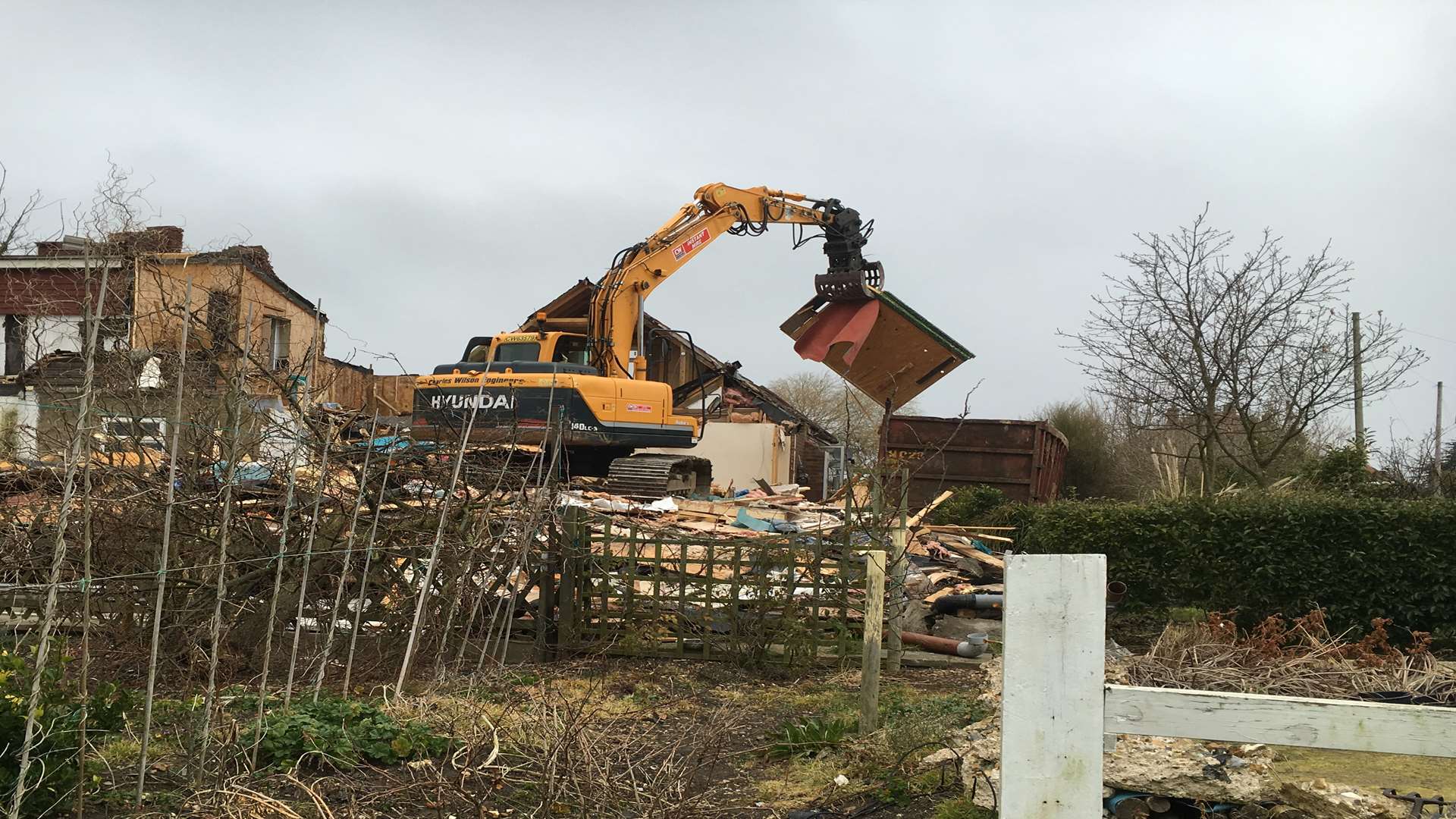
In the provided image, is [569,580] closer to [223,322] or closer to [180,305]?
[223,322]

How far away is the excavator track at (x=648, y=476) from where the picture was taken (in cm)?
1780

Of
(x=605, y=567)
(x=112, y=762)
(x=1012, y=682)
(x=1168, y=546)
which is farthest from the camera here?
(x=1168, y=546)

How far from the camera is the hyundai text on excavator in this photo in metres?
16.3

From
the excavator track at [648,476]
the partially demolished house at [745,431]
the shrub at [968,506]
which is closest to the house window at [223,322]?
the excavator track at [648,476]

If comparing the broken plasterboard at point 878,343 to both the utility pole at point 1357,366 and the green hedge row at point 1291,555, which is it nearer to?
the green hedge row at point 1291,555

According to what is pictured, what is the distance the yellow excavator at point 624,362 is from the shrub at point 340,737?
28.3 feet

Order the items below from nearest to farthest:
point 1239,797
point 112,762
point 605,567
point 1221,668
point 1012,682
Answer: point 1012,682, point 1239,797, point 112,762, point 1221,668, point 605,567

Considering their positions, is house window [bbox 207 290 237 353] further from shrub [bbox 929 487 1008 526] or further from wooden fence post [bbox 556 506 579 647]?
shrub [bbox 929 487 1008 526]

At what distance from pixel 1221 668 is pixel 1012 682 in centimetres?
592

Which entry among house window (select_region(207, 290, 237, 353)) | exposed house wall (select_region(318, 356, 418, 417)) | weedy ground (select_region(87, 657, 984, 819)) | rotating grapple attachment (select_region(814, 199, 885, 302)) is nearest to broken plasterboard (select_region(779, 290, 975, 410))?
rotating grapple attachment (select_region(814, 199, 885, 302))

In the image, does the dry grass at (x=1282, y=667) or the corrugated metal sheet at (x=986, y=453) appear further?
the corrugated metal sheet at (x=986, y=453)

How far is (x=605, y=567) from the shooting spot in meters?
10.1

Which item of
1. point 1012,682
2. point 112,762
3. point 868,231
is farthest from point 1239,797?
point 868,231

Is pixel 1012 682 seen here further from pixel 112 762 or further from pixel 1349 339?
pixel 1349 339
